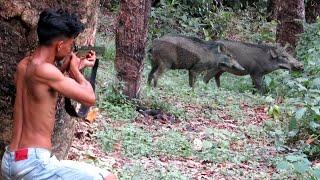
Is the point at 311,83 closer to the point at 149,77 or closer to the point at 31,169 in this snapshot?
the point at 149,77

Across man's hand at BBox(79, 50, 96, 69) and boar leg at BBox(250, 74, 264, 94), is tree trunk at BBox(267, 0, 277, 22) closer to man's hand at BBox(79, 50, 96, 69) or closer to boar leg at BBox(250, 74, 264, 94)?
boar leg at BBox(250, 74, 264, 94)

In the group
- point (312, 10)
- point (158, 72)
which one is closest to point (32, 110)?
point (158, 72)

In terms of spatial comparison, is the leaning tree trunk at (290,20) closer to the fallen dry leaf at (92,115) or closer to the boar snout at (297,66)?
the boar snout at (297,66)

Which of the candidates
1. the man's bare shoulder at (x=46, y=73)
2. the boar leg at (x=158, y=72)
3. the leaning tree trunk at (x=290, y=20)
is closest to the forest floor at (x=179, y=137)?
the boar leg at (x=158, y=72)

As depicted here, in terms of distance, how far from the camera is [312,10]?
68.9ft

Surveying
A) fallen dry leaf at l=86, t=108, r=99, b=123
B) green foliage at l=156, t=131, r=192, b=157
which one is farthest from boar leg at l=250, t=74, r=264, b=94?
fallen dry leaf at l=86, t=108, r=99, b=123

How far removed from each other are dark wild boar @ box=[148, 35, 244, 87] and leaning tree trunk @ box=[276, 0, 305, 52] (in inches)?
80.3

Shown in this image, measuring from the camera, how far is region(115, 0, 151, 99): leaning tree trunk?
30.8 ft

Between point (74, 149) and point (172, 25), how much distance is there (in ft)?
38.8

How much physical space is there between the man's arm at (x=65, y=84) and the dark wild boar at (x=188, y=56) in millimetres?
7731

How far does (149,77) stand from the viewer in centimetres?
1211

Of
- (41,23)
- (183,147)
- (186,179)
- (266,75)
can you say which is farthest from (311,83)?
(41,23)

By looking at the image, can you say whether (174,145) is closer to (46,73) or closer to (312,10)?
(46,73)

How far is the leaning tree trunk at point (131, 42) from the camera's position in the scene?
938cm
